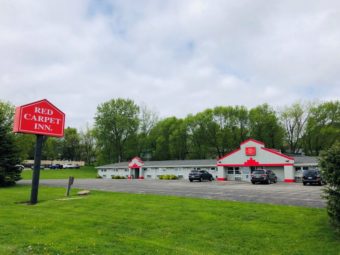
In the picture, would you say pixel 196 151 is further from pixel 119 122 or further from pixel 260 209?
pixel 260 209

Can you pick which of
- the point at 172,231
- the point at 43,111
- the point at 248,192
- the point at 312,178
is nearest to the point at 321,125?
the point at 312,178

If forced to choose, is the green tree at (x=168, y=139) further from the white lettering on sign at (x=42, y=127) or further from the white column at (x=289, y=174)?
the white lettering on sign at (x=42, y=127)

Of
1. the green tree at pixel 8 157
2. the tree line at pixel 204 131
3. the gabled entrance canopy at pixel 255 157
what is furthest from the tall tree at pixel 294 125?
the green tree at pixel 8 157

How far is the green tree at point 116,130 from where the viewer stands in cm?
6731

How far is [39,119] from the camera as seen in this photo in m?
18.0

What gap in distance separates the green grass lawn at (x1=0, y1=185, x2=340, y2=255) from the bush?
64cm

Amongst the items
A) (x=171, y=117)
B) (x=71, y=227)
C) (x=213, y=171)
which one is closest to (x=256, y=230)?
(x=71, y=227)

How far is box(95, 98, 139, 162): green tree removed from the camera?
221 feet

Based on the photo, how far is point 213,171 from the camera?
4225cm

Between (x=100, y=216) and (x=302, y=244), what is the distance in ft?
24.2

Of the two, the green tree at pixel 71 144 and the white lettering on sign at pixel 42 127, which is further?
the green tree at pixel 71 144

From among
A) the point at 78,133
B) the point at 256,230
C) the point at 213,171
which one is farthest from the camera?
the point at 78,133

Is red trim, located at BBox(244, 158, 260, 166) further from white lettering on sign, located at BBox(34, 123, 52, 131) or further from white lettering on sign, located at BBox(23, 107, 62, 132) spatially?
white lettering on sign, located at BBox(34, 123, 52, 131)

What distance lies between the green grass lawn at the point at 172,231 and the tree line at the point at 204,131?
39.4 metres
